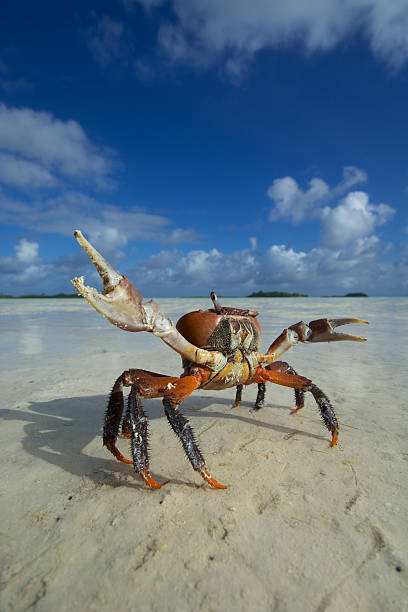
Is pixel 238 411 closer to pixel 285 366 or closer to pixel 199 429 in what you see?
pixel 199 429

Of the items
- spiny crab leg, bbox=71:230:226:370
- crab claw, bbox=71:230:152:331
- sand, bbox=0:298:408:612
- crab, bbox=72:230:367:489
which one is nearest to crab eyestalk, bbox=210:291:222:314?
crab, bbox=72:230:367:489

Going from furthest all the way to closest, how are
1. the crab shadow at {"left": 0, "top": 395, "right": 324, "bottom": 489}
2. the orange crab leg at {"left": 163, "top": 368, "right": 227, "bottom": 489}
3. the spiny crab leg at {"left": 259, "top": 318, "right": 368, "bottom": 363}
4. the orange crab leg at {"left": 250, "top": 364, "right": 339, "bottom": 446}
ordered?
the spiny crab leg at {"left": 259, "top": 318, "right": 368, "bottom": 363}
the orange crab leg at {"left": 250, "top": 364, "right": 339, "bottom": 446}
the crab shadow at {"left": 0, "top": 395, "right": 324, "bottom": 489}
the orange crab leg at {"left": 163, "top": 368, "right": 227, "bottom": 489}

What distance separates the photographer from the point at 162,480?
314 cm

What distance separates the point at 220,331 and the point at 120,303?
4.60 ft

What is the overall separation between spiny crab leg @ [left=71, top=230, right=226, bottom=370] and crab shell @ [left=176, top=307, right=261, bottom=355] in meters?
0.57

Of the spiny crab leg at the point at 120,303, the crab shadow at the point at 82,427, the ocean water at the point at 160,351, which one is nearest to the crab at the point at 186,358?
the spiny crab leg at the point at 120,303

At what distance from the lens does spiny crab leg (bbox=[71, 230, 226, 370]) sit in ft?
8.98

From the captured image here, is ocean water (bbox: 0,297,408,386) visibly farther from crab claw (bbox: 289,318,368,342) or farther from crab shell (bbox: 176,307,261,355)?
crab shell (bbox: 176,307,261,355)

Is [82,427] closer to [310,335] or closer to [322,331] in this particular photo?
[310,335]

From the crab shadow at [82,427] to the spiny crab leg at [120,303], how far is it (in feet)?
4.88

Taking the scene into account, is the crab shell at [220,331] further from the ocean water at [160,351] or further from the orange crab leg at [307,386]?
the ocean water at [160,351]

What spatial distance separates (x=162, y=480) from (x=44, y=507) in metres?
1.03

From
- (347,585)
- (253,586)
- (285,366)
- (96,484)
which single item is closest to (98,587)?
(253,586)

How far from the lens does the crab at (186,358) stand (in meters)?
2.92
